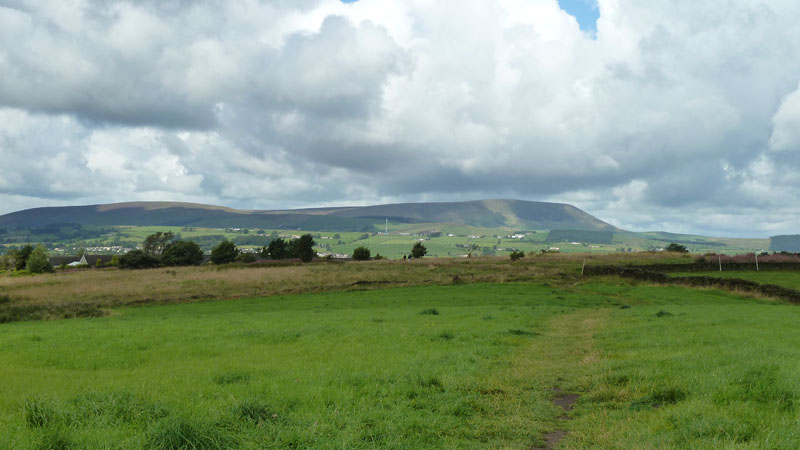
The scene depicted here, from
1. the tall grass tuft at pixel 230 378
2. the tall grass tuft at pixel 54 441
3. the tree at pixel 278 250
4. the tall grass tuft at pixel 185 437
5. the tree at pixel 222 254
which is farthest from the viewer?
the tree at pixel 278 250

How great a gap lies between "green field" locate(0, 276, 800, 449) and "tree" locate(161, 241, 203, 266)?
103655 mm

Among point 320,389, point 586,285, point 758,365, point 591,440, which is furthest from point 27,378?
point 586,285

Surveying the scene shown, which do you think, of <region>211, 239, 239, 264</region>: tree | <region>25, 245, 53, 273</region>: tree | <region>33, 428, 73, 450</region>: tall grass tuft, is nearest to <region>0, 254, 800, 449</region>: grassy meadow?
<region>33, 428, 73, 450</region>: tall grass tuft

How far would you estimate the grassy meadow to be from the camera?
27.0ft

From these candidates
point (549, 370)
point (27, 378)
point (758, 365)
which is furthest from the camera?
point (549, 370)

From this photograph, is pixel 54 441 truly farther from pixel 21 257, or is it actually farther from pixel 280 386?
pixel 21 257

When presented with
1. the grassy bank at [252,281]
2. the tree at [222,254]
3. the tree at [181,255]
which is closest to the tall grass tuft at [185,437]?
the grassy bank at [252,281]

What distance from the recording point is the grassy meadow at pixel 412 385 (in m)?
8.23

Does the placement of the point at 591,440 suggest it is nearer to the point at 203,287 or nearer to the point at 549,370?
the point at 549,370

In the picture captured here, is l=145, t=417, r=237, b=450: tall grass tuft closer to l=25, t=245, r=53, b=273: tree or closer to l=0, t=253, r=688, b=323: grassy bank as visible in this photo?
l=0, t=253, r=688, b=323: grassy bank

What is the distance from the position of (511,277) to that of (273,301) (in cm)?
2971

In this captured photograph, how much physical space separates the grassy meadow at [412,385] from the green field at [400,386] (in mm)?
51

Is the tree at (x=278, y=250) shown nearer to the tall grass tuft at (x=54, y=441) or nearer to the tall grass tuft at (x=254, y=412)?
the tall grass tuft at (x=254, y=412)

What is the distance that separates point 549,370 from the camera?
1530 cm
